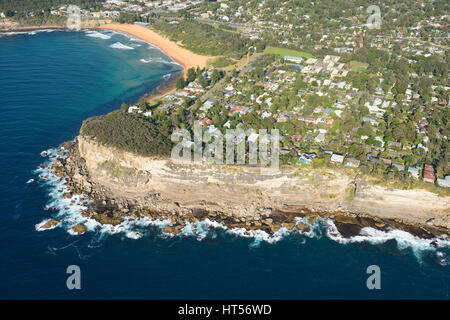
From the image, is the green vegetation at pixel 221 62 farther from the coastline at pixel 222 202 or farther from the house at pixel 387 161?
the house at pixel 387 161

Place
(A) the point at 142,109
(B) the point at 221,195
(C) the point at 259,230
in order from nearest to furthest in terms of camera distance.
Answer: (C) the point at 259,230 → (B) the point at 221,195 → (A) the point at 142,109

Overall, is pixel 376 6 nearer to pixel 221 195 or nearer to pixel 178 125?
pixel 178 125

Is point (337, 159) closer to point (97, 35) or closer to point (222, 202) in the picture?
point (222, 202)

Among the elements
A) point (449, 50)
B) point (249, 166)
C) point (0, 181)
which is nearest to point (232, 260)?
point (249, 166)

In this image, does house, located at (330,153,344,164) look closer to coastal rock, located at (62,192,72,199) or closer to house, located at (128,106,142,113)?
house, located at (128,106,142,113)

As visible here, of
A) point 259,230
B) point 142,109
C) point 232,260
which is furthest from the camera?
point 142,109

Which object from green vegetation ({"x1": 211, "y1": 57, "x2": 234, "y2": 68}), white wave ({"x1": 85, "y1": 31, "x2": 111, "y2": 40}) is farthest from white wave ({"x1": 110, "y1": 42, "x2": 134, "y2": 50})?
green vegetation ({"x1": 211, "y1": 57, "x2": 234, "y2": 68})

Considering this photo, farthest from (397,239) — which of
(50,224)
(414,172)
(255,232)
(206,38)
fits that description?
(206,38)

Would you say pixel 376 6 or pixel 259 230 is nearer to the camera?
pixel 259 230
